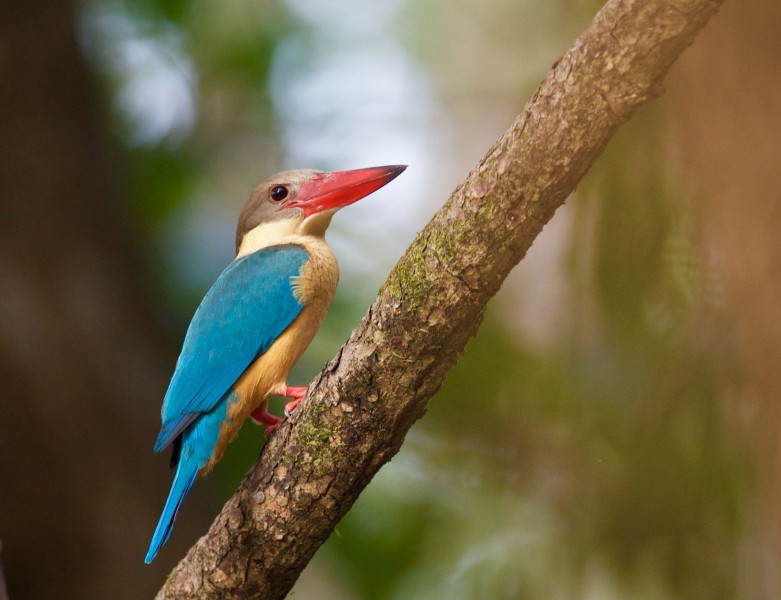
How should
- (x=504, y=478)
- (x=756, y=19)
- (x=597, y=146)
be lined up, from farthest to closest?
1. (x=504, y=478)
2. (x=597, y=146)
3. (x=756, y=19)

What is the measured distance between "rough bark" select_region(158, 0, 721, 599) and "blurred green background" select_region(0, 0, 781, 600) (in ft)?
0.34

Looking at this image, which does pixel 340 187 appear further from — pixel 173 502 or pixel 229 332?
pixel 173 502

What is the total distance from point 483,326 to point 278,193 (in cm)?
86

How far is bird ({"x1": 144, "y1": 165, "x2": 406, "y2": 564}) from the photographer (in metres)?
2.29

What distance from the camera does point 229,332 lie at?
2.37m

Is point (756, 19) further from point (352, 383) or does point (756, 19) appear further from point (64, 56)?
point (64, 56)

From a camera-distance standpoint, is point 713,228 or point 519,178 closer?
point 713,228

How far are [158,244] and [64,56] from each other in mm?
1073

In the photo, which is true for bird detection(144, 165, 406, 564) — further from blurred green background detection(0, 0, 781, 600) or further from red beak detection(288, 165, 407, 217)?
blurred green background detection(0, 0, 781, 600)

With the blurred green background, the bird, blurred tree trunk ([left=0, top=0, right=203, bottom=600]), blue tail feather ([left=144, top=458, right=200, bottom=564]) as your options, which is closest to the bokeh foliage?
the blurred green background

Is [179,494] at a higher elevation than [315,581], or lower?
lower

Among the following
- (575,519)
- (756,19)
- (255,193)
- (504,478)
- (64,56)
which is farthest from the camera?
(64,56)

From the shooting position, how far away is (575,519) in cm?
250

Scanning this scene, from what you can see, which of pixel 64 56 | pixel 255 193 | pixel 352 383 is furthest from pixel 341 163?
pixel 352 383
